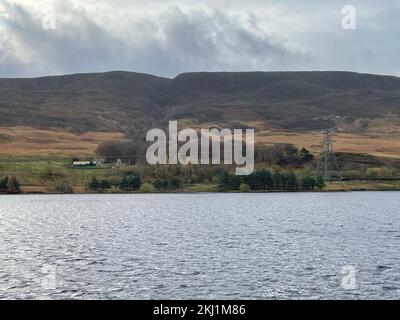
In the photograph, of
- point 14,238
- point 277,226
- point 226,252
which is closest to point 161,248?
point 226,252

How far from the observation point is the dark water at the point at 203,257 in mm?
45969

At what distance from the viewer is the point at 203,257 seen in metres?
61.3

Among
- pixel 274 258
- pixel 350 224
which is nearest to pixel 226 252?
→ pixel 274 258

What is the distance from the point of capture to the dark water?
46.0 meters

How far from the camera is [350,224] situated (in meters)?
96.9

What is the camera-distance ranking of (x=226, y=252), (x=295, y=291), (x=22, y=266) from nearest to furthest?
(x=295, y=291) → (x=22, y=266) → (x=226, y=252)

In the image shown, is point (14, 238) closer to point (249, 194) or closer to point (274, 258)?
point (274, 258)

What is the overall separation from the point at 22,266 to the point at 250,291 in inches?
877
